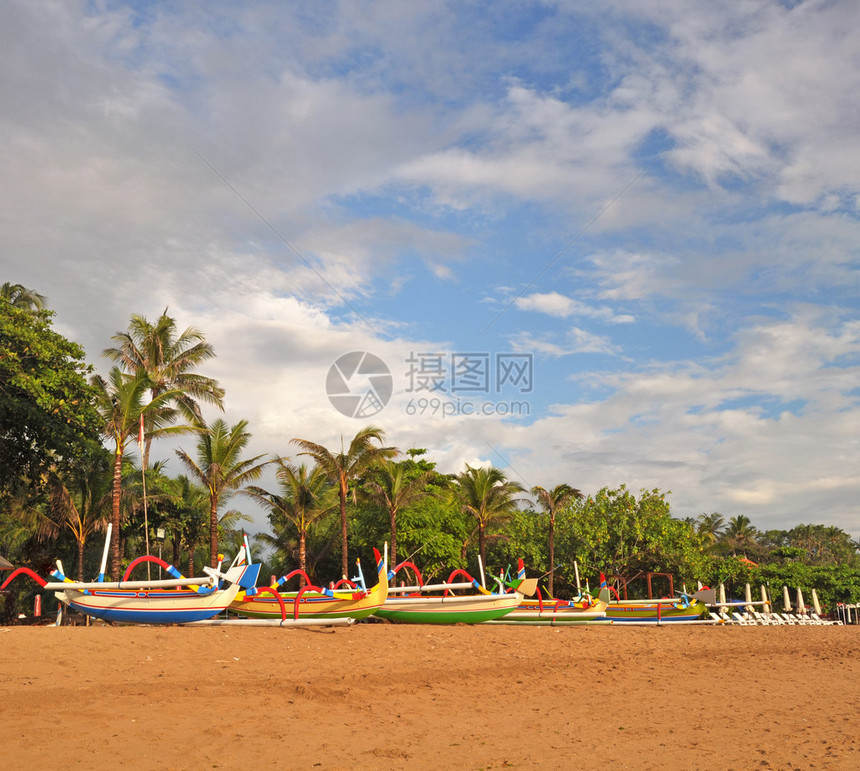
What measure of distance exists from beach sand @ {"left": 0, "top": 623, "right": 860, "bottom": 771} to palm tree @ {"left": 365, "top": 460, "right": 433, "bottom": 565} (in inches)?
742

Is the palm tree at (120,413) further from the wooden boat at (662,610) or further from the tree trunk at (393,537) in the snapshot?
the wooden boat at (662,610)

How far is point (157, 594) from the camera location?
63.0 ft

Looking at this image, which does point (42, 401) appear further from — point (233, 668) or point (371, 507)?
point (371, 507)

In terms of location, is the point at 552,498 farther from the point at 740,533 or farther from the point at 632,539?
the point at 740,533

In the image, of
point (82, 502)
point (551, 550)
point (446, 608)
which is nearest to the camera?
point (446, 608)

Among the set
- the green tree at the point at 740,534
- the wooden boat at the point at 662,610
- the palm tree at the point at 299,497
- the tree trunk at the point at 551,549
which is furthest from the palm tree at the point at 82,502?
the green tree at the point at 740,534

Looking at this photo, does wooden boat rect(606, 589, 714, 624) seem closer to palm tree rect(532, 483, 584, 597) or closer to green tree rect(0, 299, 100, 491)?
palm tree rect(532, 483, 584, 597)

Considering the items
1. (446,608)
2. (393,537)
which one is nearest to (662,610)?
(393,537)

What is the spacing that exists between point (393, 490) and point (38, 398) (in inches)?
786

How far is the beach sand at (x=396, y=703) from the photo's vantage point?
8.62m

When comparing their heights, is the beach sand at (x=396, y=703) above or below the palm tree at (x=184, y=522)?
below

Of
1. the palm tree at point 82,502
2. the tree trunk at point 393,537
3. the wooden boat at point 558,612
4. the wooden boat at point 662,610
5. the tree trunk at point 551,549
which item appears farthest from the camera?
the tree trunk at point 551,549

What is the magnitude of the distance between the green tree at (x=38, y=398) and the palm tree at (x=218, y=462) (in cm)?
724

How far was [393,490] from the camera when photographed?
1517 inches
